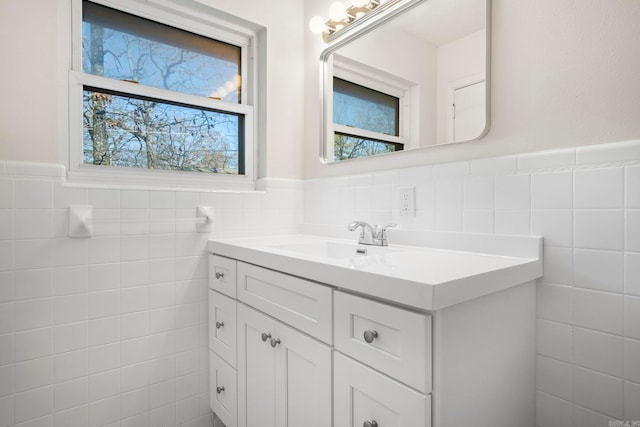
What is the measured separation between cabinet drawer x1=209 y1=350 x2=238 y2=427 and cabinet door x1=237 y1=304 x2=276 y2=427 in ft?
0.18

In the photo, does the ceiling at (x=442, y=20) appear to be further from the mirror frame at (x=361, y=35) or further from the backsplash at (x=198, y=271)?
the backsplash at (x=198, y=271)

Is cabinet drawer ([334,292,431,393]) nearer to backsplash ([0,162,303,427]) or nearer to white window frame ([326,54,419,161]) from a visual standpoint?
white window frame ([326,54,419,161])

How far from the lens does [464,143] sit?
1.21 metres

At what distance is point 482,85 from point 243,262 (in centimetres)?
107

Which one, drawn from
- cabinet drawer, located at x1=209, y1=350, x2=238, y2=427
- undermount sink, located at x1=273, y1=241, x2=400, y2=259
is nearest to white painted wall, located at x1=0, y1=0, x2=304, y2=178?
undermount sink, located at x1=273, y1=241, x2=400, y2=259

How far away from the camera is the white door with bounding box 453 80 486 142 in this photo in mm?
1154

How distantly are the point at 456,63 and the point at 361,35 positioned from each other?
573mm

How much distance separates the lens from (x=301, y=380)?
1.03 meters

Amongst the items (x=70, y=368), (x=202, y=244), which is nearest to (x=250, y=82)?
(x=202, y=244)

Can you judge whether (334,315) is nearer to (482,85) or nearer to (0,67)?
(482,85)

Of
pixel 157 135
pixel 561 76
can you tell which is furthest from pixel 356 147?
pixel 157 135

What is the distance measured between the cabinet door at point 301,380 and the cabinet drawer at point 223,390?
1.11 ft

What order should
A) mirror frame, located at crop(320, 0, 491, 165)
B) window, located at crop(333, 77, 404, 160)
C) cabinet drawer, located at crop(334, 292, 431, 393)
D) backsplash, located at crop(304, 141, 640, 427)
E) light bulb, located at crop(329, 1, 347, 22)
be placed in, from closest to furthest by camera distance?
1. cabinet drawer, located at crop(334, 292, 431, 393)
2. backsplash, located at crop(304, 141, 640, 427)
3. mirror frame, located at crop(320, 0, 491, 165)
4. window, located at crop(333, 77, 404, 160)
5. light bulb, located at crop(329, 1, 347, 22)

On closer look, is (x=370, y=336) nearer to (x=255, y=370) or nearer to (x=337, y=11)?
(x=255, y=370)
